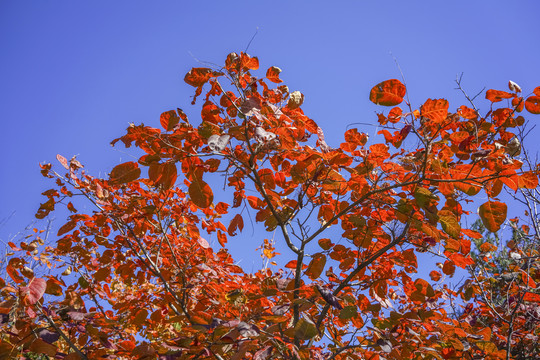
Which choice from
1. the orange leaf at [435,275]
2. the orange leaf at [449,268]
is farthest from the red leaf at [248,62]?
the orange leaf at [435,275]

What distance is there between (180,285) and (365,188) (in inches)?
58.5

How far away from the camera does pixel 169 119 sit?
5.21 ft

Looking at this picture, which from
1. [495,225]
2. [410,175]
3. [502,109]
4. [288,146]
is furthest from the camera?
[502,109]

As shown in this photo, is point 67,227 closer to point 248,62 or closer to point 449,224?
point 248,62

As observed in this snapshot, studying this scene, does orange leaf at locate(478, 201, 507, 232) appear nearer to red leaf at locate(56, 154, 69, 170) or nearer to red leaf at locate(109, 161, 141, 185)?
red leaf at locate(109, 161, 141, 185)

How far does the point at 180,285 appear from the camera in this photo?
2676mm

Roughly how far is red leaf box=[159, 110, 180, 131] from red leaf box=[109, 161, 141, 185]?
0.73ft

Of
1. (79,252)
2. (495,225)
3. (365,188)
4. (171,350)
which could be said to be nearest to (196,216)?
(79,252)

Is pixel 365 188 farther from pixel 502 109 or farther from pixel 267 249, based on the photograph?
pixel 267 249

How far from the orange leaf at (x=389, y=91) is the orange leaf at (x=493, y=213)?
59 cm

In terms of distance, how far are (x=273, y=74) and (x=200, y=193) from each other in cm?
71

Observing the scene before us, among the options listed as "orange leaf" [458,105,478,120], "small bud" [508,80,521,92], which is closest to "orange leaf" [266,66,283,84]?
"orange leaf" [458,105,478,120]

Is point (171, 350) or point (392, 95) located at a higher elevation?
point (392, 95)

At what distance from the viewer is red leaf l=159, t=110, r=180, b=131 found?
62.1 inches
